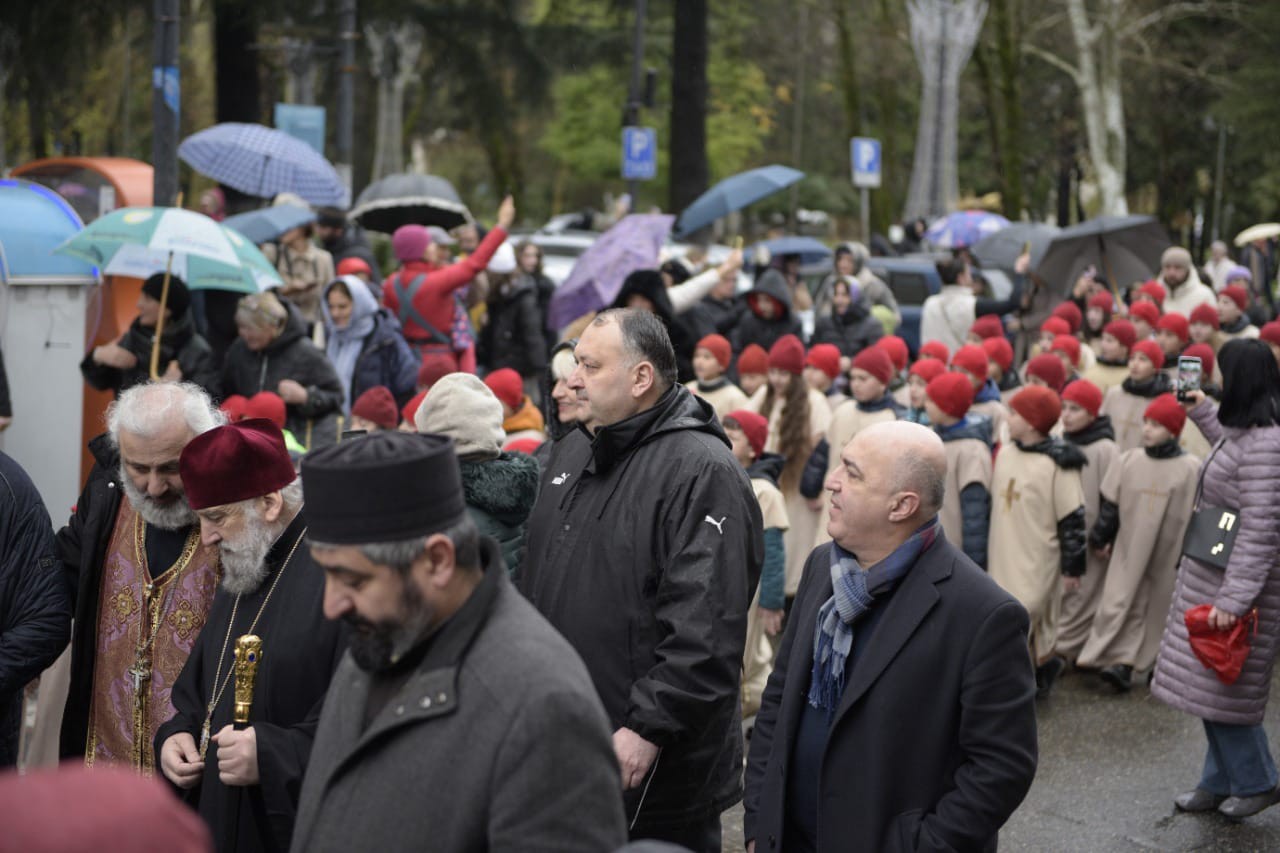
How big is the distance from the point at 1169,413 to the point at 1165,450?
29cm

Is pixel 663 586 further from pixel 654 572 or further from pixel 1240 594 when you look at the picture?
pixel 1240 594

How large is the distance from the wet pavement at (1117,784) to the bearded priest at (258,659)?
341 cm

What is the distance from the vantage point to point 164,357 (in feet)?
31.3

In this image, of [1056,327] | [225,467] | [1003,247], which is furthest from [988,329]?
[1003,247]

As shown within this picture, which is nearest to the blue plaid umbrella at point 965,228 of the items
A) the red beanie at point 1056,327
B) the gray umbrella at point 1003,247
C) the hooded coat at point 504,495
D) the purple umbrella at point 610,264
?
the gray umbrella at point 1003,247

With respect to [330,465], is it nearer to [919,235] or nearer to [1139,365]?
A: [1139,365]

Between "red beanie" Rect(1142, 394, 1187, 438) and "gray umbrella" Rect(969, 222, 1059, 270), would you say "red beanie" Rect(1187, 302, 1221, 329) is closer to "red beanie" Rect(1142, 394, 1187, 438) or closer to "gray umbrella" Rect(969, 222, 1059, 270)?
"red beanie" Rect(1142, 394, 1187, 438)

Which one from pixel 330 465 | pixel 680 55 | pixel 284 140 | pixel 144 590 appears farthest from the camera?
pixel 680 55

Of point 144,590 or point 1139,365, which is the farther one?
point 1139,365

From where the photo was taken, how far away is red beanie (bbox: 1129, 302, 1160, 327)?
1315cm

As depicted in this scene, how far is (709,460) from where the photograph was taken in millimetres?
4840

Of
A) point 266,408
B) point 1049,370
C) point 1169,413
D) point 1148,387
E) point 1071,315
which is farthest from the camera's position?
point 1071,315

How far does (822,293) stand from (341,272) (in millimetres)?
5470

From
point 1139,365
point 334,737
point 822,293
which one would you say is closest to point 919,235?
point 822,293
